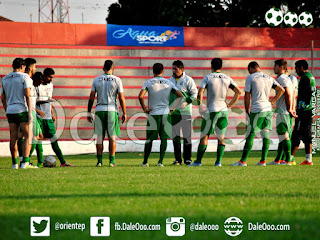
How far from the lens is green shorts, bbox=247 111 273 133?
10.8 metres

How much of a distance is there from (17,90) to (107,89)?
1769 millimetres

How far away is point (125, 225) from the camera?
4.02 metres

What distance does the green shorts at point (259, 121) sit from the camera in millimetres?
10836

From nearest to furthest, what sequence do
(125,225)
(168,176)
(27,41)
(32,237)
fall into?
1. (32,237)
2. (125,225)
3. (168,176)
4. (27,41)

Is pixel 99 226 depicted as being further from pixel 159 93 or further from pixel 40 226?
pixel 159 93

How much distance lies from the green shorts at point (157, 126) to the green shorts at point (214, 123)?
76cm

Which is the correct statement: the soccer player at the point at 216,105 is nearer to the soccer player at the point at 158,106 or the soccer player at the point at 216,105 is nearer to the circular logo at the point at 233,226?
the soccer player at the point at 158,106

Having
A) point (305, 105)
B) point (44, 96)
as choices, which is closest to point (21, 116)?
point (44, 96)

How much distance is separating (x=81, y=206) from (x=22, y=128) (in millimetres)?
5320

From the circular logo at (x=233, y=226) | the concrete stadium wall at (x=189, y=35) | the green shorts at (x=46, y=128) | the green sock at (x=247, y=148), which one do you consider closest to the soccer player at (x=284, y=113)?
the green sock at (x=247, y=148)

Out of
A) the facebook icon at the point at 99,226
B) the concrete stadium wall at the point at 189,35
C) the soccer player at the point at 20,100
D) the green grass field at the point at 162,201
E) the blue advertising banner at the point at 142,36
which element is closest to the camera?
the facebook icon at the point at 99,226

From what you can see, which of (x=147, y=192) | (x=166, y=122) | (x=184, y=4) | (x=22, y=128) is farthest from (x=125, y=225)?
(x=184, y=4)

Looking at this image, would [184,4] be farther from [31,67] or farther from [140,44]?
[31,67]

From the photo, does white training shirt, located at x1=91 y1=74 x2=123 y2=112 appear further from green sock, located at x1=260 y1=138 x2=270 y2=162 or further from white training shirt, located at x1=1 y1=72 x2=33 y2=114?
green sock, located at x1=260 y1=138 x2=270 y2=162
